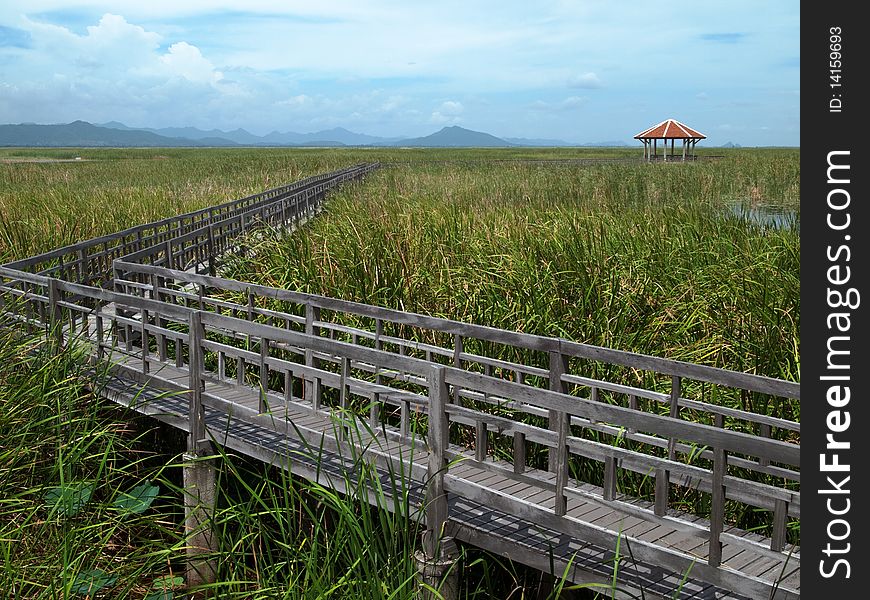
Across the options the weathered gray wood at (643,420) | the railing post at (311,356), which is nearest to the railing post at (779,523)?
the weathered gray wood at (643,420)

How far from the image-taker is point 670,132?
203 ft

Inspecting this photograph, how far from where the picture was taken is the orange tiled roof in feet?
200

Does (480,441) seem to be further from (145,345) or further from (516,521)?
(145,345)

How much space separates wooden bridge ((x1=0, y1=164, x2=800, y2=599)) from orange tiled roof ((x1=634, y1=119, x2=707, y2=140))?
181ft

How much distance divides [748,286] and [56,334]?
24.5ft

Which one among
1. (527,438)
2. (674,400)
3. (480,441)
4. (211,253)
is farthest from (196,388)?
(211,253)

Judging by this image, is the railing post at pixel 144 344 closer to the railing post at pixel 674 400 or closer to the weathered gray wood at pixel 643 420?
the weathered gray wood at pixel 643 420

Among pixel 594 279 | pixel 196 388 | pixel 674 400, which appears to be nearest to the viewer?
pixel 674 400

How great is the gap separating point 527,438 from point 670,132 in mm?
59474

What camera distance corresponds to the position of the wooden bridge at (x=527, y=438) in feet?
15.9

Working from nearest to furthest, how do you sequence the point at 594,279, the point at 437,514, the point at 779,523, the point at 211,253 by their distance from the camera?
the point at 779,523 < the point at 437,514 < the point at 594,279 < the point at 211,253

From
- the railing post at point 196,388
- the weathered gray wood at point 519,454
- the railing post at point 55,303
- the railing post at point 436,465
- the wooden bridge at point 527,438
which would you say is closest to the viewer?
the wooden bridge at point 527,438

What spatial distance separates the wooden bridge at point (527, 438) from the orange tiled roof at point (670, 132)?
55.2 metres

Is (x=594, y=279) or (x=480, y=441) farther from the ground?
(x=594, y=279)
